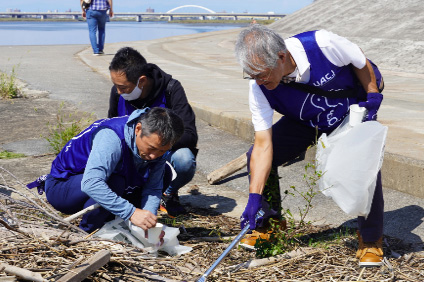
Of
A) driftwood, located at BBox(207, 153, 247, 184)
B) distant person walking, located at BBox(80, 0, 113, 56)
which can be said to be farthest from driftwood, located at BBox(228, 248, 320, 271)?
distant person walking, located at BBox(80, 0, 113, 56)

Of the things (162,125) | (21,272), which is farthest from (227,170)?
(21,272)

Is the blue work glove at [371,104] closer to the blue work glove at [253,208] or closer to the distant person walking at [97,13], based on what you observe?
the blue work glove at [253,208]

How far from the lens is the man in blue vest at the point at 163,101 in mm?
4344

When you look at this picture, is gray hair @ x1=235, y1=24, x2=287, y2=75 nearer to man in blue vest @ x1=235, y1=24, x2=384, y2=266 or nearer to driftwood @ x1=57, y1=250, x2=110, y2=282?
man in blue vest @ x1=235, y1=24, x2=384, y2=266

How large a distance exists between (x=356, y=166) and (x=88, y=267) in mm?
1500

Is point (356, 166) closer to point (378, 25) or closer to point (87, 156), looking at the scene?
point (87, 156)

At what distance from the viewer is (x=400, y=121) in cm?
669

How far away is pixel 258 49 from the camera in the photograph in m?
3.21

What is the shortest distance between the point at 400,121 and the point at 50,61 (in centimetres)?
1049

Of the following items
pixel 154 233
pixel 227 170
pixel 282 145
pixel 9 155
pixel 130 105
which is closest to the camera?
pixel 154 233

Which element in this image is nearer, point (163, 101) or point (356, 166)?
point (356, 166)

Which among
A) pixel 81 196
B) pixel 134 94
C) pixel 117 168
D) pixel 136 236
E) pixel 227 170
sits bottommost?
pixel 227 170

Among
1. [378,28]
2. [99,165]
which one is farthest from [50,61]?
[99,165]

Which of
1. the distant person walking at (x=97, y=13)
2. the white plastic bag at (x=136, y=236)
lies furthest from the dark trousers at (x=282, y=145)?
the distant person walking at (x=97, y=13)
